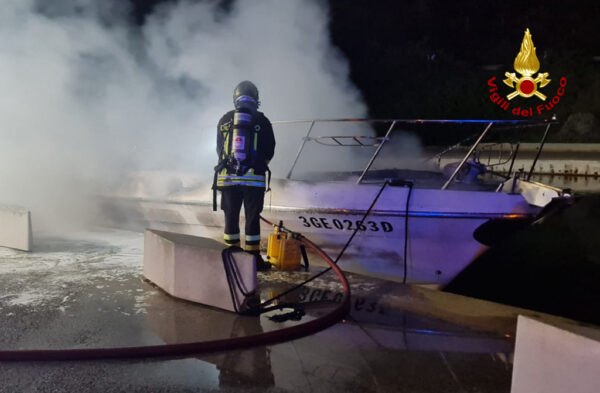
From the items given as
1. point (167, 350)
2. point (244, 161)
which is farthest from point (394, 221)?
point (167, 350)

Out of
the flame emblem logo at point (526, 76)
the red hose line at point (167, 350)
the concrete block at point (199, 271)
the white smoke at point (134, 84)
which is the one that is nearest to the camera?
the red hose line at point (167, 350)

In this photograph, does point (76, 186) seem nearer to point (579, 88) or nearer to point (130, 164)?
point (130, 164)

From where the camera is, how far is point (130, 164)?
28.9 feet

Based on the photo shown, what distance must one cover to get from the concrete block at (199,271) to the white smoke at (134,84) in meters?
3.79

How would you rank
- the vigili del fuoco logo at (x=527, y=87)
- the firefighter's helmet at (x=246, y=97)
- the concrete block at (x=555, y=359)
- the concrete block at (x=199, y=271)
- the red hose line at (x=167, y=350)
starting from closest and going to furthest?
the concrete block at (x=555, y=359), the red hose line at (x=167, y=350), the concrete block at (x=199, y=271), the firefighter's helmet at (x=246, y=97), the vigili del fuoco logo at (x=527, y=87)

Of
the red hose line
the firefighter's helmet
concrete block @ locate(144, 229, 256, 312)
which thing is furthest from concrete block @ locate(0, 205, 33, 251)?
the red hose line

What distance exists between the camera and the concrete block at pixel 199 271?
3.77m

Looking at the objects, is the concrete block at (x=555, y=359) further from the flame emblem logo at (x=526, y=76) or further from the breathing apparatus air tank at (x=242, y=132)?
the flame emblem logo at (x=526, y=76)

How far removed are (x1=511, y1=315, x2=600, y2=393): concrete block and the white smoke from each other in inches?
248

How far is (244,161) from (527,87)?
83.8 ft

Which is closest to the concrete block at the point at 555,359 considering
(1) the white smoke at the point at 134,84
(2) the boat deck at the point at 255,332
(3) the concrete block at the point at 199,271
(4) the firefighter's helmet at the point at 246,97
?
(2) the boat deck at the point at 255,332

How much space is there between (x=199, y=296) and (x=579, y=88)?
27.5 m

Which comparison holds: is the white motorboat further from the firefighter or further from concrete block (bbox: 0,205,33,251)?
concrete block (bbox: 0,205,33,251)

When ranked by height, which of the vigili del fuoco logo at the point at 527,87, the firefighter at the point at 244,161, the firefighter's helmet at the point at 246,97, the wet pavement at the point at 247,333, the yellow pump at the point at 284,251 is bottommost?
the wet pavement at the point at 247,333
